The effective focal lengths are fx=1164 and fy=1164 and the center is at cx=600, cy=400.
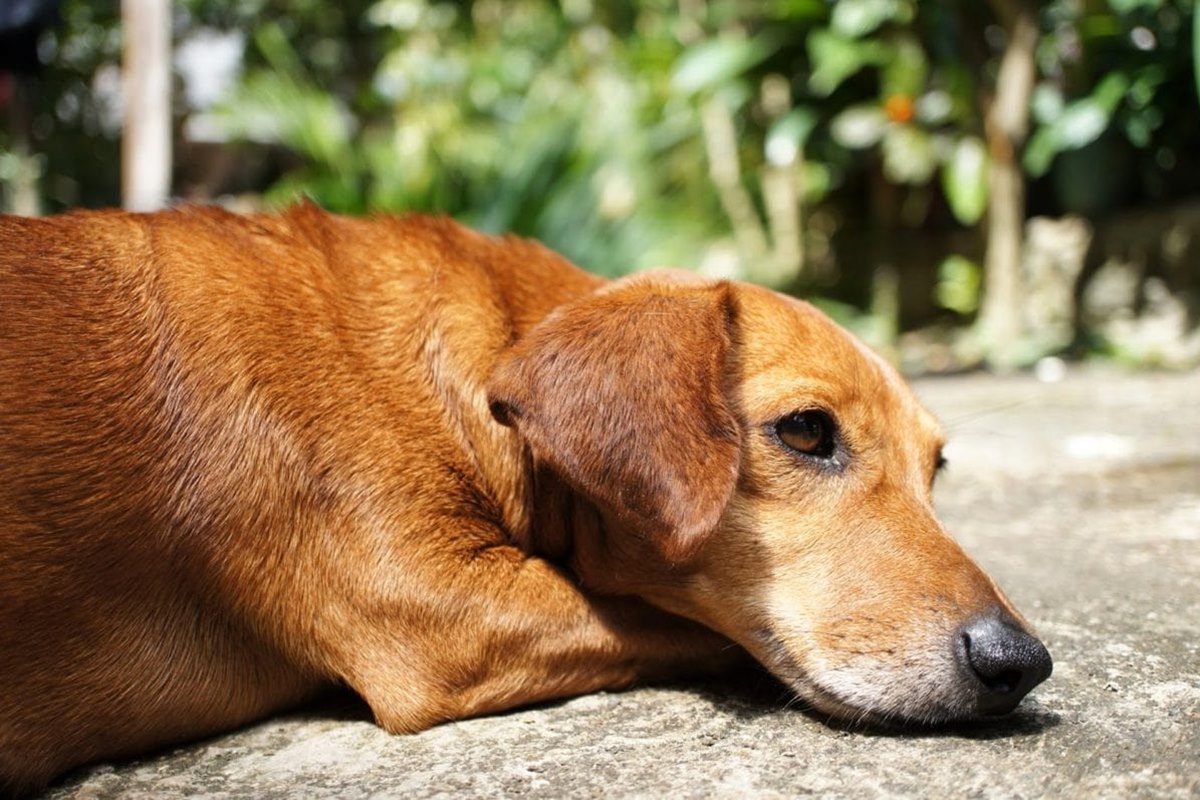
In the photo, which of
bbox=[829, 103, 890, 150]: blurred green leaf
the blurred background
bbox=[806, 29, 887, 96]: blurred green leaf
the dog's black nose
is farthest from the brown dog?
bbox=[829, 103, 890, 150]: blurred green leaf

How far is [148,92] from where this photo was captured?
18.6ft

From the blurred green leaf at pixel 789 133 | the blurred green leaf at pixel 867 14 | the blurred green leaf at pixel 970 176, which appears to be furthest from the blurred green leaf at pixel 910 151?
the blurred green leaf at pixel 867 14

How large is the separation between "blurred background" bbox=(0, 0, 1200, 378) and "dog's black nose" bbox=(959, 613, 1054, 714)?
4.53 m

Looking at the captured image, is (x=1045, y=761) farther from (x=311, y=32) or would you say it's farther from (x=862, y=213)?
(x=311, y=32)

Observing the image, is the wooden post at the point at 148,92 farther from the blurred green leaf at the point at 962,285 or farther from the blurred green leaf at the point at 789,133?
the blurred green leaf at the point at 962,285

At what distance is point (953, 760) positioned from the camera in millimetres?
1844

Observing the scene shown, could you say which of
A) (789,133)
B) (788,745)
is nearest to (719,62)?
(789,133)

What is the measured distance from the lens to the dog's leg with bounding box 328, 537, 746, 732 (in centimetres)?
211

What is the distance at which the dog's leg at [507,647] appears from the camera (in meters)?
2.11

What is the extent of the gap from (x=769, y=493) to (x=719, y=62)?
19.1 ft

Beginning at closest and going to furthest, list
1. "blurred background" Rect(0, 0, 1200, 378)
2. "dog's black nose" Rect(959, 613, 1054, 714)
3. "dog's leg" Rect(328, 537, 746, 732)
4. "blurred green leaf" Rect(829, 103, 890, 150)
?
"dog's black nose" Rect(959, 613, 1054, 714)
"dog's leg" Rect(328, 537, 746, 732)
"blurred background" Rect(0, 0, 1200, 378)
"blurred green leaf" Rect(829, 103, 890, 150)

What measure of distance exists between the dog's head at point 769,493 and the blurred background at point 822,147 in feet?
13.8

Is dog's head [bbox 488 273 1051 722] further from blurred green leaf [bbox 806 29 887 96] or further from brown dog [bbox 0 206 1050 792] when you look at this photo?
blurred green leaf [bbox 806 29 887 96]

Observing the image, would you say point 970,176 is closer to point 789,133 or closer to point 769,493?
point 789,133
